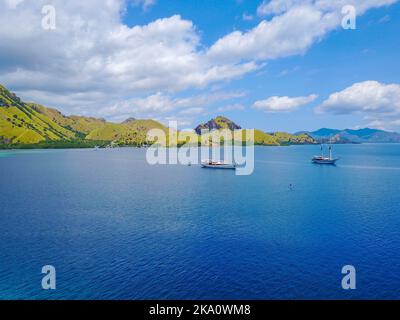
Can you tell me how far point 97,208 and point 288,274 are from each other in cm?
7056

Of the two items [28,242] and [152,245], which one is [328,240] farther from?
[28,242]

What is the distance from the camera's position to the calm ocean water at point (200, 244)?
154 ft

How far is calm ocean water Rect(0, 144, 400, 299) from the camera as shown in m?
46.8

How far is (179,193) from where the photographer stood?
125 metres

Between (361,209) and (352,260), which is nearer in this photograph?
(352,260)

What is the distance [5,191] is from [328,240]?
131m

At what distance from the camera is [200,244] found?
211 feet
